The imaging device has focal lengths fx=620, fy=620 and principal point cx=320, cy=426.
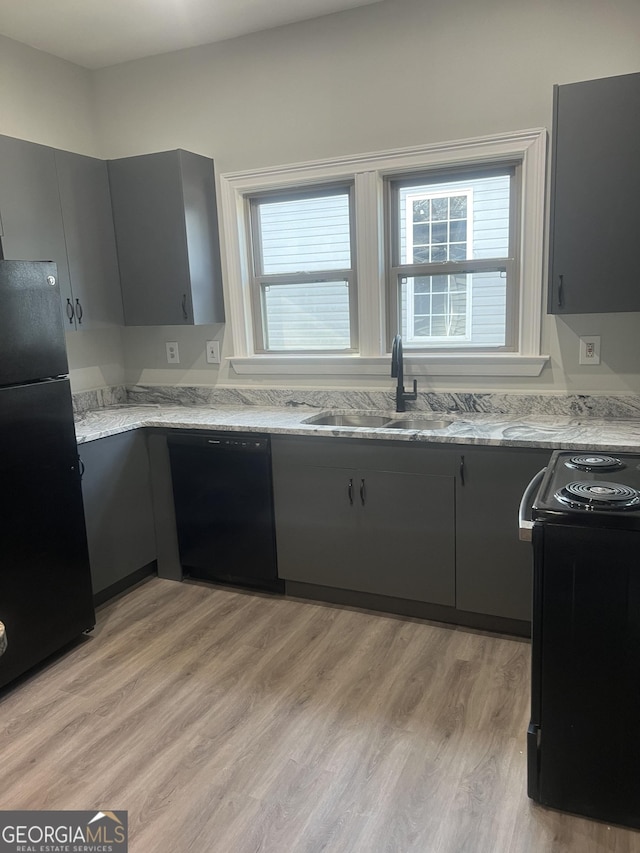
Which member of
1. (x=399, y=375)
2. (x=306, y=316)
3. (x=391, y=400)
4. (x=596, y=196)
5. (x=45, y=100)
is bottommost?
(x=391, y=400)

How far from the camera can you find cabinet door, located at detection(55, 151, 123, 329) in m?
3.10

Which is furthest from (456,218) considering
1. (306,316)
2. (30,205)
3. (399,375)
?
(30,205)

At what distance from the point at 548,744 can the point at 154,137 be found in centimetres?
343

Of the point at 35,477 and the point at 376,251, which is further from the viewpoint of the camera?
the point at 376,251

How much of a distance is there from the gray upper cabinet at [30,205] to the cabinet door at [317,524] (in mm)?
1529

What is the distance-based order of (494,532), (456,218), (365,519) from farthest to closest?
1. (456,218)
2. (365,519)
3. (494,532)

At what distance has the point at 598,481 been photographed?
1.84 m

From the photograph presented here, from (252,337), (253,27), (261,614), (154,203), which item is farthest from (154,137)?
(261,614)

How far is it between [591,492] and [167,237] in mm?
2459

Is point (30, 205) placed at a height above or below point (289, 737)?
above

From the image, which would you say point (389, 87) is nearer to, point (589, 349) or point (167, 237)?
point (167, 237)

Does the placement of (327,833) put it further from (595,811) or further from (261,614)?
(261,614)

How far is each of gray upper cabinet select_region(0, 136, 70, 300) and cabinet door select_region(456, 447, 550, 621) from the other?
2.18 metres

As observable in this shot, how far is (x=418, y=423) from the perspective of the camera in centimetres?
304
